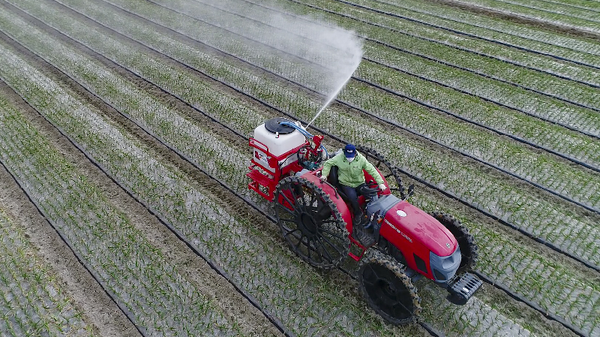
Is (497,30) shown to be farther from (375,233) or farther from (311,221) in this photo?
(311,221)

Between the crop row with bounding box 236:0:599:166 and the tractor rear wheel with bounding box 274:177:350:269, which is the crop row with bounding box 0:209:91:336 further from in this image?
the crop row with bounding box 236:0:599:166

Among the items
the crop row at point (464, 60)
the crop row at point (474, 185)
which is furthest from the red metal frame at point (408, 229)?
the crop row at point (464, 60)

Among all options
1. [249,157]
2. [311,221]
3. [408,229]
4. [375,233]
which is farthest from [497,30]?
[311,221]

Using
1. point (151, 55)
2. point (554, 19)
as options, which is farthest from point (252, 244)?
point (554, 19)

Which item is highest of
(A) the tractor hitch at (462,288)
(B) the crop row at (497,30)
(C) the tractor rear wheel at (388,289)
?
(B) the crop row at (497,30)

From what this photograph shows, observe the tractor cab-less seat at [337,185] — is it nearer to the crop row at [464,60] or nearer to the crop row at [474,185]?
the crop row at [474,185]

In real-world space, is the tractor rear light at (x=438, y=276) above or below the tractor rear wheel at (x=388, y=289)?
above
